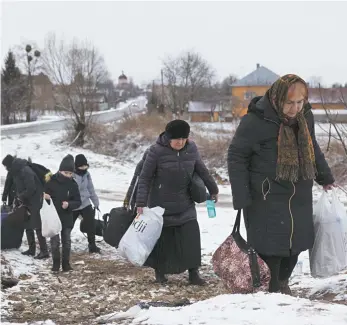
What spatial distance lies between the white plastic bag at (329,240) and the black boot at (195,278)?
1.87 metres

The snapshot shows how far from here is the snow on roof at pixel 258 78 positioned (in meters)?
61.7

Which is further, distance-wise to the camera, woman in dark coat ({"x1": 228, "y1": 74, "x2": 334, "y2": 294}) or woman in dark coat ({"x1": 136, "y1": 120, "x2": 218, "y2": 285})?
woman in dark coat ({"x1": 136, "y1": 120, "x2": 218, "y2": 285})

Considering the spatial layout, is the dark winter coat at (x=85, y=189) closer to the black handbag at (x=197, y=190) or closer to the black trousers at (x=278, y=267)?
the black handbag at (x=197, y=190)

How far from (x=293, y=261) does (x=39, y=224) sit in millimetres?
4225

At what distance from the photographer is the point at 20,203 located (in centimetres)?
736

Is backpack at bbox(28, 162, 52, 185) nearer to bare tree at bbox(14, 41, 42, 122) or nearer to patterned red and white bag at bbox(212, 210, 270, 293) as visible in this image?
patterned red and white bag at bbox(212, 210, 270, 293)

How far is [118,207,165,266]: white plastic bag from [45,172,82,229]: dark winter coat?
55.1 inches

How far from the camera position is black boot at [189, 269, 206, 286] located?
5673 millimetres

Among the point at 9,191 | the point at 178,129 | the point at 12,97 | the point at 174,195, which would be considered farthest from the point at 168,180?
the point at 12,97

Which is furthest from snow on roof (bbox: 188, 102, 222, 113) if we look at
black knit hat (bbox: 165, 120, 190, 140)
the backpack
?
black knit hat (bbox: 165, 120, 190, 140)

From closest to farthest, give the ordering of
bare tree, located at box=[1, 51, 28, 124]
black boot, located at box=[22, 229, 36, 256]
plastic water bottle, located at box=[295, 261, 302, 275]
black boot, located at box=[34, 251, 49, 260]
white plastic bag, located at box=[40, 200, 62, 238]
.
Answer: plastic water bottle, located at box=[295, 261, 302, 275] < white plastic bag, located at box=[40, 200, 62, 238] < black boot, located at box=[34, 251, 49, 260] < black boot, located at box=[22, 229, 36, 256] < bare tree, located at box=[1, 51, 28, 124]

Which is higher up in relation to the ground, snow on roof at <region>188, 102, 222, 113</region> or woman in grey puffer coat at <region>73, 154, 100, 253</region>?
snow on roof at <region>188, 102, 222, 113</region>

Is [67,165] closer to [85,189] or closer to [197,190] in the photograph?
[85,189]

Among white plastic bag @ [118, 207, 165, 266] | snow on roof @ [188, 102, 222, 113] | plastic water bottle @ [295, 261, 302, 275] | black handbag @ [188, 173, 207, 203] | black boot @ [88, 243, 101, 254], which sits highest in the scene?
snow on roof @ [188, 102, 222, 113]
